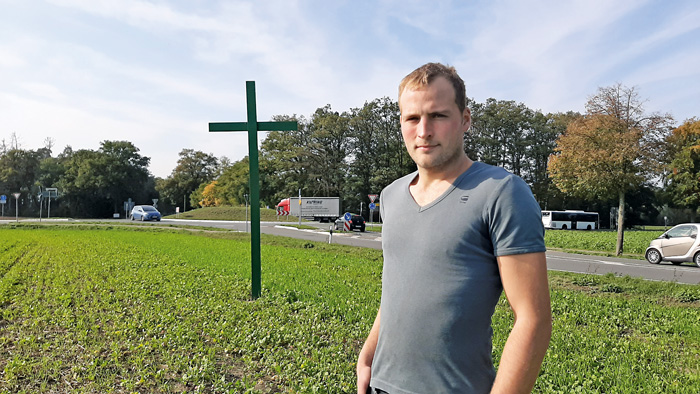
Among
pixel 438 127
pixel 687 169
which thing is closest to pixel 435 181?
pixel 438 127

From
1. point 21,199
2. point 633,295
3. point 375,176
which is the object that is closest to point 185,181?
point 21,199

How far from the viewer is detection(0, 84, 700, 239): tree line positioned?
20797mm

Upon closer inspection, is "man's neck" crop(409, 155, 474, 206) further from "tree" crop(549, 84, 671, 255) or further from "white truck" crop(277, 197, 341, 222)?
"white truck" crop(277, 197, 341, 222)

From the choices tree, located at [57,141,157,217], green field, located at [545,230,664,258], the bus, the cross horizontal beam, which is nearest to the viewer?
the cross horizontal beam

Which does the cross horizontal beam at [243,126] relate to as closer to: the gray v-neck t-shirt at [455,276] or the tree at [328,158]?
the gray v-neck t-shirt at [455,276]

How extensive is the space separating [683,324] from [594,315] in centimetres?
117

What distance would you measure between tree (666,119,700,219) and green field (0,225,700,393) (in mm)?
44673

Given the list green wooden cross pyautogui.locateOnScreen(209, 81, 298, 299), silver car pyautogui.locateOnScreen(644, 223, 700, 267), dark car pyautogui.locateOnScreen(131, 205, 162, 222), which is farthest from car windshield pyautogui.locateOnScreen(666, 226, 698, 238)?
dark car pyautogui.locateOnScreen(131, 205, 162, 222)

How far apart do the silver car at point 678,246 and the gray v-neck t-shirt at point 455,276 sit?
19527mm

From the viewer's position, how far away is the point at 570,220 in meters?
51.5

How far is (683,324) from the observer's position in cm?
700

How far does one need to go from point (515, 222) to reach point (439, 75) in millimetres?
615

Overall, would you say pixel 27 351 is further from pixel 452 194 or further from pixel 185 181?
pixel 185 181

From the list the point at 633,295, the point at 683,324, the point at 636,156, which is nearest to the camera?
the point at 683,324
